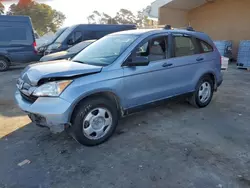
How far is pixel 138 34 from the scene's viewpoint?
391 cm

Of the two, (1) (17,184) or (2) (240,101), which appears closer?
(1) (17,184)

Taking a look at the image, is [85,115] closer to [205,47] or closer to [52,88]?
[52,88]

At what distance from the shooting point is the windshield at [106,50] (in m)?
3.61

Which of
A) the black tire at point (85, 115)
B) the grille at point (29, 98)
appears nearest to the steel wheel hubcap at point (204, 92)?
the black tire at point (85, 115)

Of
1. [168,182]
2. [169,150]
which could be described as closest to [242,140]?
[169,150]

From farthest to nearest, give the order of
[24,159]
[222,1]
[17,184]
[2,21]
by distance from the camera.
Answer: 1. [222,1]
2. [2,21]
3. [24,159]
4. [17,184]

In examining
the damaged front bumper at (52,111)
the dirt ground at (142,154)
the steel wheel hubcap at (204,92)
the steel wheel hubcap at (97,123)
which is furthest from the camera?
the steel wheel hubcap at (204,92)

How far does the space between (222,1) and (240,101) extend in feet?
34.5

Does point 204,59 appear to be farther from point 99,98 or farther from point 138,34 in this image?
point 99,98

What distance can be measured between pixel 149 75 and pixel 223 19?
1230cm

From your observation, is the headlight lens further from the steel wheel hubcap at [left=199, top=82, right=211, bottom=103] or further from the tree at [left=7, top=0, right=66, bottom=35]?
the tree at [left=7, top=0, right=66, bottom=35]

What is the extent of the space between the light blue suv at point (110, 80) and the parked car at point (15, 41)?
708 centimetres

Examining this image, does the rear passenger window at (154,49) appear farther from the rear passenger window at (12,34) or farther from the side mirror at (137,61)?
the rear passenger window at (12,34)

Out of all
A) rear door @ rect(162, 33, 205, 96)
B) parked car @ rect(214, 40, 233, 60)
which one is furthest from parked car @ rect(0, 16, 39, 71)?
parked car @ rect(214, 40, 233, 60)
